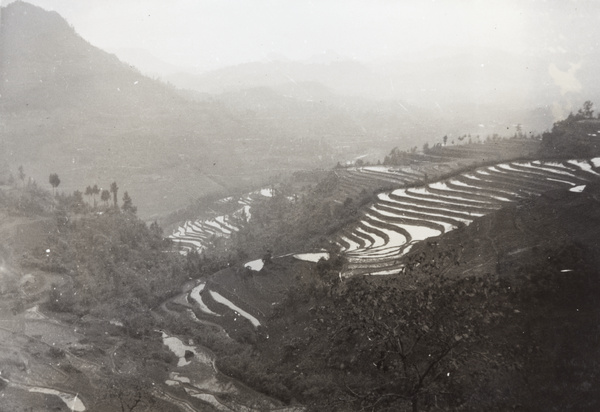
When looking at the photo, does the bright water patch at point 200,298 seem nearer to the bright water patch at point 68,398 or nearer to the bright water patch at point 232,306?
the bright water patch at point 232,306

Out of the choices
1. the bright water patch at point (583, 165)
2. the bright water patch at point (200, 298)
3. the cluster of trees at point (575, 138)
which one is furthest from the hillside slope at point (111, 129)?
Answer: the bright water patch at point (583, 165)

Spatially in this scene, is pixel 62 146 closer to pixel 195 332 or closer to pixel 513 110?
pixel 195 332

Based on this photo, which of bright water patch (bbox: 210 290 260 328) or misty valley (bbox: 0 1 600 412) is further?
bright water patch (bbox: 210 290 260 328)

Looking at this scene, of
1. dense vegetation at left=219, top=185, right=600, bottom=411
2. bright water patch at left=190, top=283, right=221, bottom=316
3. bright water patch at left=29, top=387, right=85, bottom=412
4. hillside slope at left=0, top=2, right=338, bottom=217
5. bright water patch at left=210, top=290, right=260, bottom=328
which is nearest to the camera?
dense vegetation at left=219, top=185, right=600, bottom=411

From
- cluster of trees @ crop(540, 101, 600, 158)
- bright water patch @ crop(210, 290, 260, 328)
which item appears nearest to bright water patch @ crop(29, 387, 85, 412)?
bright water patch @ crop(210, 290, 260, 328)

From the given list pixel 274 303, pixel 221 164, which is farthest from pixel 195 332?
pixel 221 164

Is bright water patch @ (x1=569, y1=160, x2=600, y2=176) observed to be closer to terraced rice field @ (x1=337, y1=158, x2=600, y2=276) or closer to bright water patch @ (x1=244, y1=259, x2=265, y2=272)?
terraced rice field @ (x1=337, y1=158, x2=600, y2=276)

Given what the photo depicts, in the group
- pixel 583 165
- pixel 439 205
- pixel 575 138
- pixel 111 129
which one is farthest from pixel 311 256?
pixel 111 129

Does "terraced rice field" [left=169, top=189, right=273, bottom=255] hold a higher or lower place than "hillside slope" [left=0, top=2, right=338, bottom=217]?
lower
